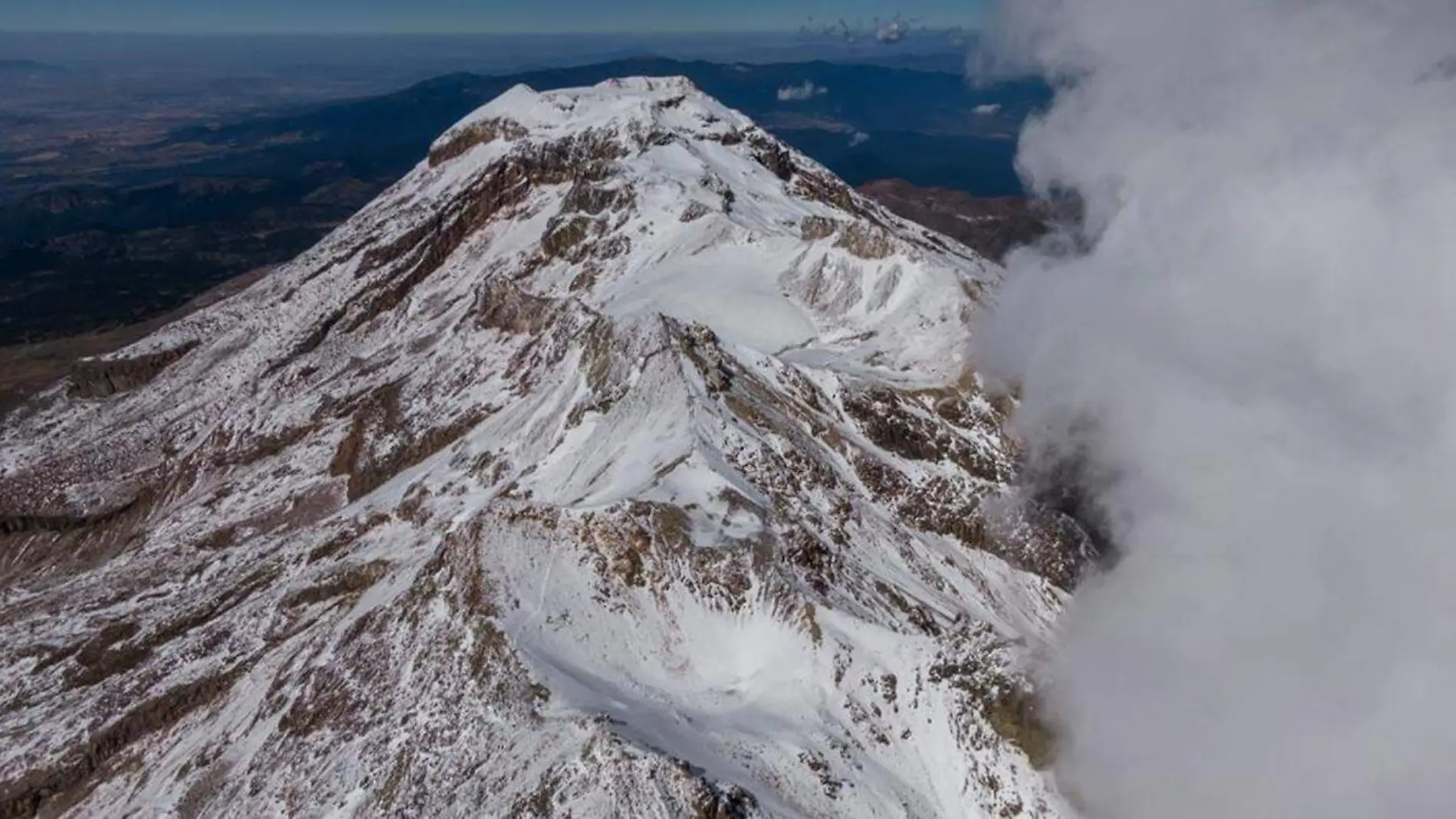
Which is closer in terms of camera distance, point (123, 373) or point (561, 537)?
point (561, 537)

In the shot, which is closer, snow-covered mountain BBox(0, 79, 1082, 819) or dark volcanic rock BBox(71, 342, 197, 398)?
snow-covered mountain BBox(0, 79, 1082, 819)

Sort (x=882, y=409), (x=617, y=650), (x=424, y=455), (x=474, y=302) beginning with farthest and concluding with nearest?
1. (x=474, y=302)
2. (x=424, y=455)
3. (x=882, y=409)
4. (x=617, y=650)

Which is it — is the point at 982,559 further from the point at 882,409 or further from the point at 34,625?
the point at 34,625

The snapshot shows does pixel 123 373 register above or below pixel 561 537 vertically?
below

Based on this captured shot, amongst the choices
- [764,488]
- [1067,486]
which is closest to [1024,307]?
[1067,486]

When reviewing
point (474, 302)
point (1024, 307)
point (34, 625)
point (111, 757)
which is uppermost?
point (1024, 307)

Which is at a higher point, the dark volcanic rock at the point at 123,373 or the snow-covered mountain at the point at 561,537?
the snow-covered mountain at the point at 561,537

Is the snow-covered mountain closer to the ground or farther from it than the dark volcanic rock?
farther from it

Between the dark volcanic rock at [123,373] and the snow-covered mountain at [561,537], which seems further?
the dark volcanic rock at [123,373]
